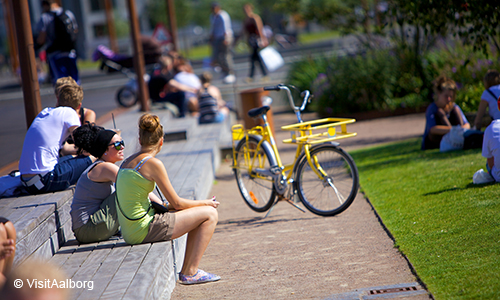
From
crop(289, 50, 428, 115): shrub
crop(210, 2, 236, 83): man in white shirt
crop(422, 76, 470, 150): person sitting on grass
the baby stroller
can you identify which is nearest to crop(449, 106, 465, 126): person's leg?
crop(422, 76, 470, 150): person sitting on grass

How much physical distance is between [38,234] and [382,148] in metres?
6.16

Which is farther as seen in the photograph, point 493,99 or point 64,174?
point 493,99

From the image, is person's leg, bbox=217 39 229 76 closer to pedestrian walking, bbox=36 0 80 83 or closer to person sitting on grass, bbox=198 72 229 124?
person sitting on grass, bbox=198 72 229 124

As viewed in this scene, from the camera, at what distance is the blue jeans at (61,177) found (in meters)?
4.87

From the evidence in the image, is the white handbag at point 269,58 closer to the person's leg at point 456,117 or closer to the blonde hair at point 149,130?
the person's leg at point 456,117

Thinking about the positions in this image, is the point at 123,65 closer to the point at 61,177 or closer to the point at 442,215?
the point at 61,177

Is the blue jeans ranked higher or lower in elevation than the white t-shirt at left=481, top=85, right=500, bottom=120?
lower

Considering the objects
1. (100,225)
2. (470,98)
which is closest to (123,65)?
(470,98)

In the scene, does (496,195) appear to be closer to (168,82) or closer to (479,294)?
(479,294)

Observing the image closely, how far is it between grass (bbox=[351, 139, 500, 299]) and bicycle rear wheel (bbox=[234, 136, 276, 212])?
1205 mm

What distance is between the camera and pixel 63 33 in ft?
28.4

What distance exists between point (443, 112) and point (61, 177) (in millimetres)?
5066

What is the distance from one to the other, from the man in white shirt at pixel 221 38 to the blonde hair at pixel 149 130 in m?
12.0

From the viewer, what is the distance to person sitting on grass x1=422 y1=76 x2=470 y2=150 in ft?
23.4
